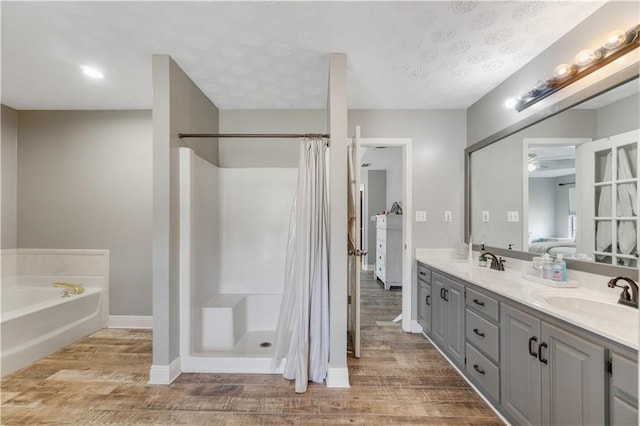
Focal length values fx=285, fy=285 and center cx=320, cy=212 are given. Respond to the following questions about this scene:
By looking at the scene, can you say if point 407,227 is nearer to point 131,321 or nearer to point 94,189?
point 131,321

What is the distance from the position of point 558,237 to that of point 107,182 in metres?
4.21

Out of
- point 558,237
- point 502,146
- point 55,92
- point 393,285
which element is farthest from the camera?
point 393,285

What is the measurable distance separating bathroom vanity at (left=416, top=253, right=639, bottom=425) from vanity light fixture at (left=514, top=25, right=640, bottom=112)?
120cm

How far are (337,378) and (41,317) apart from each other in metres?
2.59

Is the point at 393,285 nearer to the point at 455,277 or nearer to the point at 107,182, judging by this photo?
the point at 455,277

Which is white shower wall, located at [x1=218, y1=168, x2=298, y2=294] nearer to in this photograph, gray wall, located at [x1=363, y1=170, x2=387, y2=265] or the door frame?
the door frame

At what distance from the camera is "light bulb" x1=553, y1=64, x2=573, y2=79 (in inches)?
68.8

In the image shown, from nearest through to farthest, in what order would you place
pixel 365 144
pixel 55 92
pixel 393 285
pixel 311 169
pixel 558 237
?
pixel 558 237
pixel 311 169
pixel 55 92
pixel 365 144
pixel 393 285

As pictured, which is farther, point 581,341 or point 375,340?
point 375,340

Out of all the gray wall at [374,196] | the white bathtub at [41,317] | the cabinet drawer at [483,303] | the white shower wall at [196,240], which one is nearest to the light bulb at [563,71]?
the cabinet drawer at [483,303]

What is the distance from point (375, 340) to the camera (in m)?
2.85

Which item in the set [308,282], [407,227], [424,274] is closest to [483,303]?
[424,274]

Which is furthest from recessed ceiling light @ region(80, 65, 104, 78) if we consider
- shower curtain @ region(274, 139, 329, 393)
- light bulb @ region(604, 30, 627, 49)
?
light bulb @ region(604, 30, 627, 49)

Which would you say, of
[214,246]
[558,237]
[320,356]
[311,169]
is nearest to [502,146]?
[558,237]
